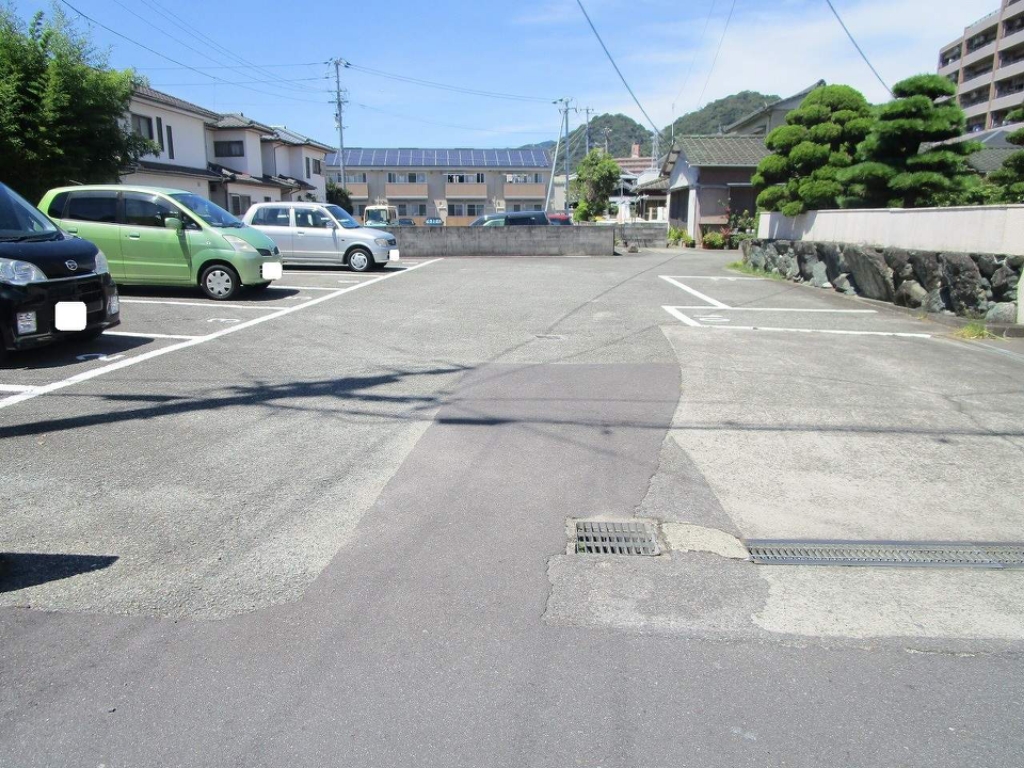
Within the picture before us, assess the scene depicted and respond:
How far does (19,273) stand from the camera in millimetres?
6984

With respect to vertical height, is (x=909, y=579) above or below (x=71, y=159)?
below

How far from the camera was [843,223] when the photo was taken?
53.9ft

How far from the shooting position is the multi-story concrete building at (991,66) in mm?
51562

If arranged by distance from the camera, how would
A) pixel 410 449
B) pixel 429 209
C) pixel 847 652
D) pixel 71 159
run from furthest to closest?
pixel 429 209
pixel 71 159
pixel 410 449
pixel 847 652

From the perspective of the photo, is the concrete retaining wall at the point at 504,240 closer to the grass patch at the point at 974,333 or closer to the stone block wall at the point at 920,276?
the stone block wall at the point at 920,276

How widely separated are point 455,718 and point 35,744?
54.8 inches

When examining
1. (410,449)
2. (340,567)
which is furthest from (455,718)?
(410,449)

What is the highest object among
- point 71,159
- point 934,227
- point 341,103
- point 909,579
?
point 341,103

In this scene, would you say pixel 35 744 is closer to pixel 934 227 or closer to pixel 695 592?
pixel 695 592

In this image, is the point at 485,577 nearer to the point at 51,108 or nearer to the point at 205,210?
the point at 205,210

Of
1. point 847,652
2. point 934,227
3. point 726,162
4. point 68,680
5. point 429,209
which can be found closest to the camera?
point 68,680

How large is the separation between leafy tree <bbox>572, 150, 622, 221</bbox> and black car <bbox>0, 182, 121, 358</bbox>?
42829mm

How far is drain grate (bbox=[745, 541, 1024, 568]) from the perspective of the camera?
13.0ft

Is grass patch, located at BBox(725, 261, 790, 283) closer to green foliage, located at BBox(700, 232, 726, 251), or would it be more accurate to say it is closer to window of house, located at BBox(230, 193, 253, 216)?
green foliage, located at BBox(700, 232, 726, 251)
